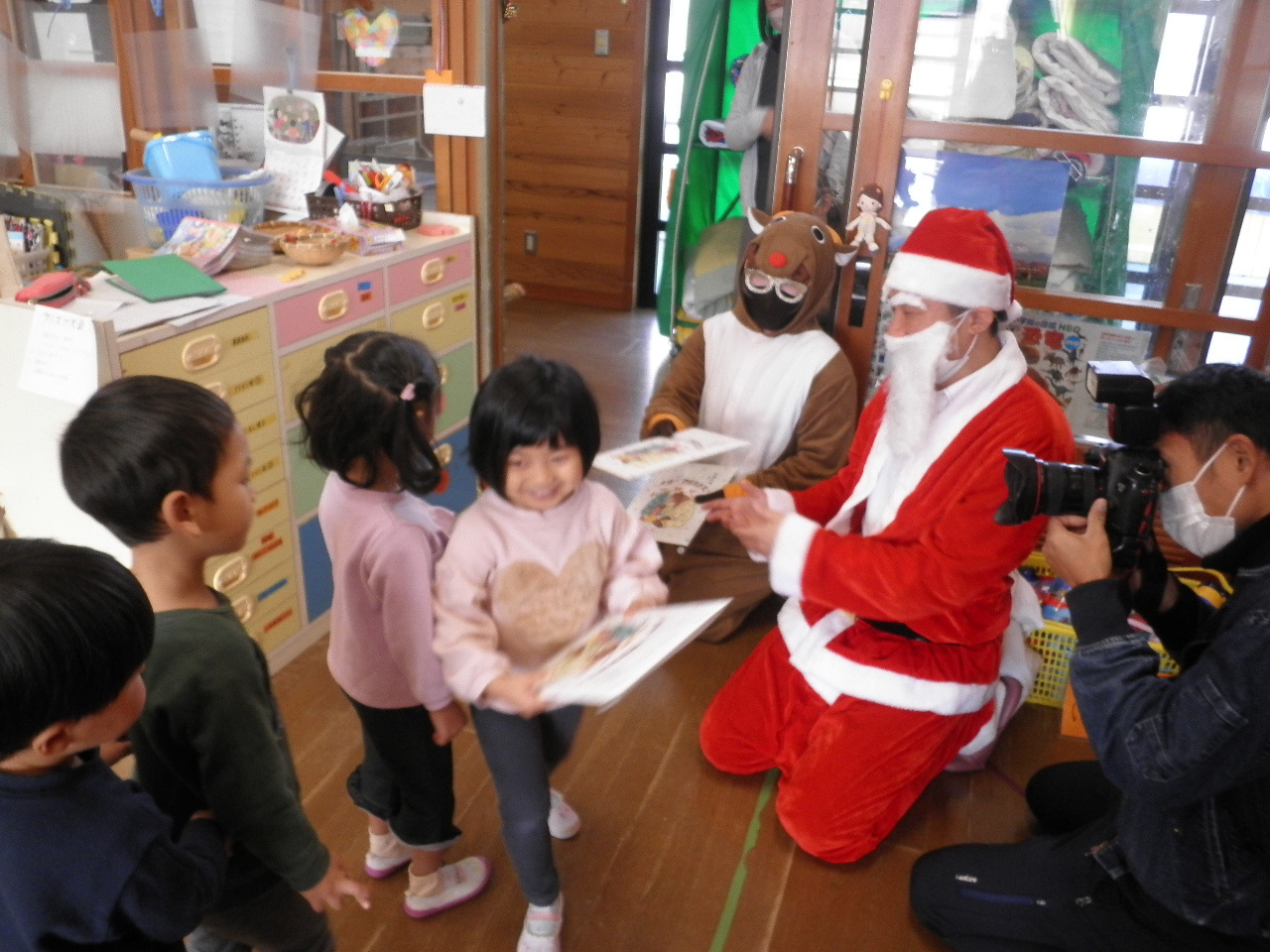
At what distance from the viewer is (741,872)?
1800 millimetres

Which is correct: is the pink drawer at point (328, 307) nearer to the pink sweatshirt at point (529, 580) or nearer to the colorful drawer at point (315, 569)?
the colorful drawer at point (315, 569)

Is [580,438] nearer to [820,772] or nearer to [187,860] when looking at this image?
[187,860]

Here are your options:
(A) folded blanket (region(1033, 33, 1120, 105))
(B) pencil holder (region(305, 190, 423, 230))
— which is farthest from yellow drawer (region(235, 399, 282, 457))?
(A) folded blanket (region(1033, 33, 1120, 105))

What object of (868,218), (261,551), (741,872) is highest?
(868,218)

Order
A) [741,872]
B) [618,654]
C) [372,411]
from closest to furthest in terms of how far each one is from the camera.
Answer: [618,654] < [372,411] < [741,872]

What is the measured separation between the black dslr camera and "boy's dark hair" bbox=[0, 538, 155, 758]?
112 centimetres

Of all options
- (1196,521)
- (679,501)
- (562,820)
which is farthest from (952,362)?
(562,820)

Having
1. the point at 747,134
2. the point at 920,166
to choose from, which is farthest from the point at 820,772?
the point at 747,134

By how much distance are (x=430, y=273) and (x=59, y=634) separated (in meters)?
1.84

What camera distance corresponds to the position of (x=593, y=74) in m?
5.01

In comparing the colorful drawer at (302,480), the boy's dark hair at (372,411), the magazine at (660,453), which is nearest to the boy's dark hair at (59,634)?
the boy's dark hair at (372,411)

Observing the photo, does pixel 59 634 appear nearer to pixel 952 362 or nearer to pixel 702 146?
pixel 952 362

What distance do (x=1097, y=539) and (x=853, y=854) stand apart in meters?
0.83

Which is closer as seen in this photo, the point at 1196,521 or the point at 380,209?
the point at 1196,521
